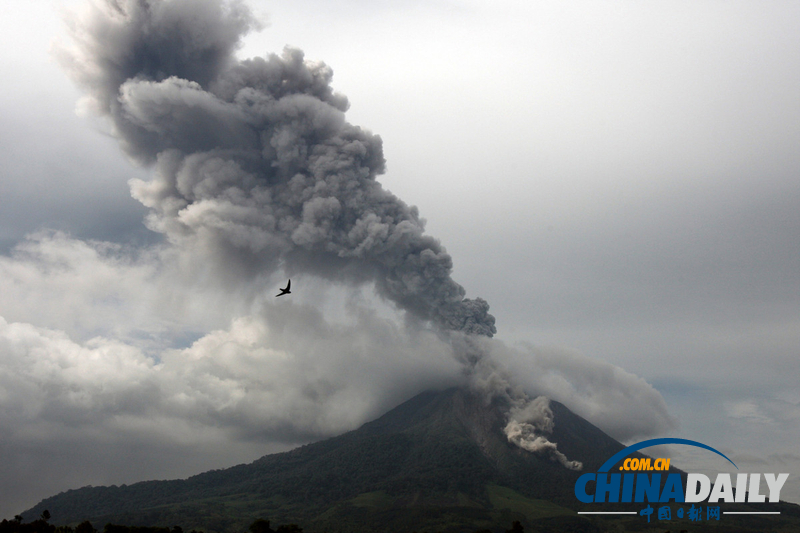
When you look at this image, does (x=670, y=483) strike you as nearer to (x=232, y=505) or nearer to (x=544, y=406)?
(x=544, y=406)

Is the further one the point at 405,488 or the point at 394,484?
the point at 394,484

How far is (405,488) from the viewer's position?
154 metres

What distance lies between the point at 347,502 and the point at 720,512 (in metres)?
90.6

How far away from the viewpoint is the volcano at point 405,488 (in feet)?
436

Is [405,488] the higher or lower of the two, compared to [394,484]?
lower

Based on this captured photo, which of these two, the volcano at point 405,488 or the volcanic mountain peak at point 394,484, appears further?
the volcanic mountain peak at point 394,484

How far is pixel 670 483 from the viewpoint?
180 ft

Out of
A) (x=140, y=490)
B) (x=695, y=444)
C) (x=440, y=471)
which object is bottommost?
(x=140, y=490)

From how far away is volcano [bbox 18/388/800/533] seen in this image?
133 metres

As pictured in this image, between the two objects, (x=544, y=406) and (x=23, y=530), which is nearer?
(x=23, y=530)

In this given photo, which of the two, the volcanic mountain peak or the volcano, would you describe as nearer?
the volcano

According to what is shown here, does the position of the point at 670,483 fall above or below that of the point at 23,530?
above

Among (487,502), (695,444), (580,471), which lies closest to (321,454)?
(487,502)

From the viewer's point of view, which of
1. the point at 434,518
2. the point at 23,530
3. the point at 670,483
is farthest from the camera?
the point at 434,518
